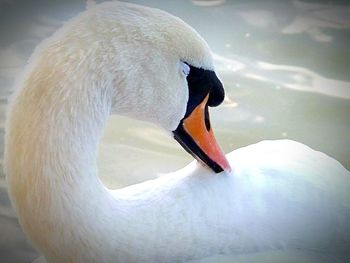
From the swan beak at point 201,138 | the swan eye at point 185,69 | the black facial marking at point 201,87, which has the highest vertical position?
the swan eye at point 185,69

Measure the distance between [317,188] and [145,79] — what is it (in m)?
0.40

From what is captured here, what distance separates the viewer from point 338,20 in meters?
2.46

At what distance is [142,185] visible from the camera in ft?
4.40

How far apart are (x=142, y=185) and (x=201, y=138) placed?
126mm

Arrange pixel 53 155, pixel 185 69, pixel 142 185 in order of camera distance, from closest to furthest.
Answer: pixel 53 155 < pixel 185 69 < pixel 142 185

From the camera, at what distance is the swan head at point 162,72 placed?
1.15 metres

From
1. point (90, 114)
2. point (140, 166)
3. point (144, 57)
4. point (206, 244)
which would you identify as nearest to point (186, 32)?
point (144, 57)

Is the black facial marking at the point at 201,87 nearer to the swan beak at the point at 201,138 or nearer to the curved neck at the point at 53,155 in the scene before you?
the swan beak at the point at 201,138

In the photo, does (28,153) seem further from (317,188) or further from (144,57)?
(317,188)

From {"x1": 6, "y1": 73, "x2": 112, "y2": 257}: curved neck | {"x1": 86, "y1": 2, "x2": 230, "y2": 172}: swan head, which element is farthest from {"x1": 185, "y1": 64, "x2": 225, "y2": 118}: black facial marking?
{"x1": 6, "y1": 73, "x2": 112, "y2": 257}: curved neck

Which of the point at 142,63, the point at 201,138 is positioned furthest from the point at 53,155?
the point at 201,138

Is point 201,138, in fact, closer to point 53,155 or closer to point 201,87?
point 201,87

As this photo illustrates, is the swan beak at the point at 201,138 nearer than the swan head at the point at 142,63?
No

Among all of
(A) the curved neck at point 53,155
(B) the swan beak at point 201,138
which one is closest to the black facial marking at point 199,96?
(B) the swan beak at point 201,138
